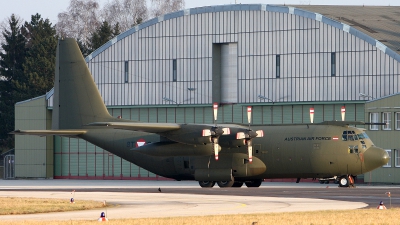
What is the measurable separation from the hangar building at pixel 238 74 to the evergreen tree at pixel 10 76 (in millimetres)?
17147

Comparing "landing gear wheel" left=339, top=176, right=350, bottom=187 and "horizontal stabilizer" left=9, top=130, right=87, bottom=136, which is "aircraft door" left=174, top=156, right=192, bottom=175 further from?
"landing gear wheel" left=339, top=176, right=350, bottom=187

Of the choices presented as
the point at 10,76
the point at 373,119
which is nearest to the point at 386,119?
the point at 373,119

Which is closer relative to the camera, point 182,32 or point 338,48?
point 338,48

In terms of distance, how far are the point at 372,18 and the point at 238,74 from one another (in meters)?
14.3

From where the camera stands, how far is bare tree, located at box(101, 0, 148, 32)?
130m

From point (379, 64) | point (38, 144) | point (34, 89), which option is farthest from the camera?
point (34, 89)

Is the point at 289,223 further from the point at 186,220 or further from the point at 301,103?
the point at 301,103

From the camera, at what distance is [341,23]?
60219 millimetres

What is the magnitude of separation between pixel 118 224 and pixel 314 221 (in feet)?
21.4

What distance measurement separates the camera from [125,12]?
431 feet

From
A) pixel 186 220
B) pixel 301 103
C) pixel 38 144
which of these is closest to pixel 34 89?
pixel 38 144

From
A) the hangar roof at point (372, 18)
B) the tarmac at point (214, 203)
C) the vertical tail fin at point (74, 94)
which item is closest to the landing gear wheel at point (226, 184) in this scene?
the tarmac at point (214, 203)

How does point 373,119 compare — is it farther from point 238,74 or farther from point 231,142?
point 231,142

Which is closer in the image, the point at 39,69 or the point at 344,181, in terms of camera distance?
the point at 344,181
